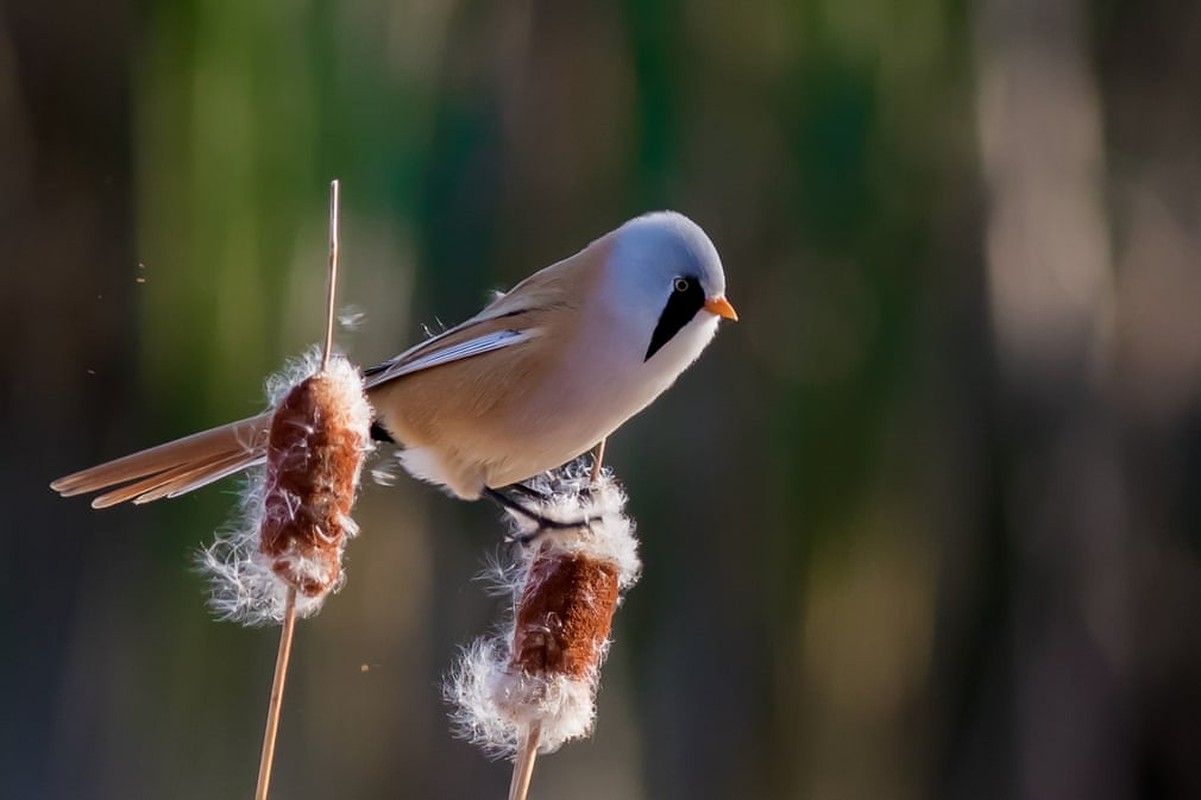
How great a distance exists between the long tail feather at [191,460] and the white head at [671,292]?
32 cm

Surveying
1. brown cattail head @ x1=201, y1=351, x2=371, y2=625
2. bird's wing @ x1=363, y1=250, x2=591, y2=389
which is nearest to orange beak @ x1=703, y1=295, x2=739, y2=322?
bird's wing @ x1=363, y1=250, x2=591, y2=389

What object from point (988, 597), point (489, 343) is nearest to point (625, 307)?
point (489, 343)

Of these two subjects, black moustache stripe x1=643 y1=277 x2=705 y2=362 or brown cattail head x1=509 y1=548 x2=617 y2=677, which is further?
black moustache stripe x1=643 y1=277 x2=705 y2=362

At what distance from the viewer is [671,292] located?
3.25ft

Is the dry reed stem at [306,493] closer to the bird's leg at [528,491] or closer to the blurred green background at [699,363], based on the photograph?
the bird's leg at [528,491]

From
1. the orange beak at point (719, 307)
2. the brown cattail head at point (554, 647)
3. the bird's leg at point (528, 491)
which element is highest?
the orange beak at point (719, 307)

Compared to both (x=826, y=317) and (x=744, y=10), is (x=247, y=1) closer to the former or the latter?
(x=744, y=10)

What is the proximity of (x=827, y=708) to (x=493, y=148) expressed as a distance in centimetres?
106

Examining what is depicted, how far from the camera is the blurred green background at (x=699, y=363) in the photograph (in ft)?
5.47

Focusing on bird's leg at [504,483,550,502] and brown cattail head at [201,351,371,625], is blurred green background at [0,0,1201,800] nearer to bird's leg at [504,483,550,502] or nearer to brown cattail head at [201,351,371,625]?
bird's leg at [504,483,550,502]

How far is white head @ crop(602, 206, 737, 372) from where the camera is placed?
3.19 ft

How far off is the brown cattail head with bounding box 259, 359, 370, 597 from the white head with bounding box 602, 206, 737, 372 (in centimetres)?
31

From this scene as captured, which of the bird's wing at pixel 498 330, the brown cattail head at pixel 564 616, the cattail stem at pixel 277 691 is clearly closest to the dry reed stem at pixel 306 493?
the cattail stem at pixel 277 691

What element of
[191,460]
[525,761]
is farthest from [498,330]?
[525,761]
